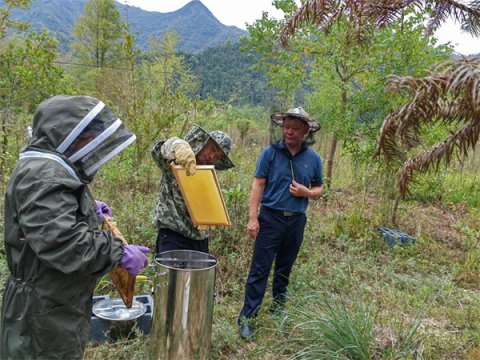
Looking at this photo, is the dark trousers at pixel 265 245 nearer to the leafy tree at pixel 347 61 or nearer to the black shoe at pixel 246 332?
the black shoe at pixel 246 332

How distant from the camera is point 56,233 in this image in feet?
4.94

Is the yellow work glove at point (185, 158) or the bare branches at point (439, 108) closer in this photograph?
the bare branches at point (439, 108)

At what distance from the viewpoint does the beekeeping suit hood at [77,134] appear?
1.62 metres

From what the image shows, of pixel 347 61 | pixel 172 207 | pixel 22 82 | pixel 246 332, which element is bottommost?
pixel 246 332

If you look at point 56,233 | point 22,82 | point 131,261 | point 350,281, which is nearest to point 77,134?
point 56,233

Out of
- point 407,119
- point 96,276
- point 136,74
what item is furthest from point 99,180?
point 407,119

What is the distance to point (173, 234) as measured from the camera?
111 inches

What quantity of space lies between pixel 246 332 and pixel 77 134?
2.14m

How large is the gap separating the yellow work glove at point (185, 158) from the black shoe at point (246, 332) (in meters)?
1.43

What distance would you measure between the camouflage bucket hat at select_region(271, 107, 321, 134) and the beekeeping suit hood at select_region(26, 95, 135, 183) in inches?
64.5

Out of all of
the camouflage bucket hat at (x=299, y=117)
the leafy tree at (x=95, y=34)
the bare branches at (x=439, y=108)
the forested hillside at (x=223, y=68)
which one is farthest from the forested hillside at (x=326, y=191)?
the forested hillside at (x=223, y=68)

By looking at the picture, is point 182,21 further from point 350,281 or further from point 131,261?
point 131,261

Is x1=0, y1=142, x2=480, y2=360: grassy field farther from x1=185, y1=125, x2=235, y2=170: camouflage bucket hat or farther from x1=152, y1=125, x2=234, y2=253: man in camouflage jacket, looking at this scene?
x1=185, y1=125, x2=235, y2=170: camouflage bucket hat

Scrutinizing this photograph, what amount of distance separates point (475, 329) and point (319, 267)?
1.61 meters
